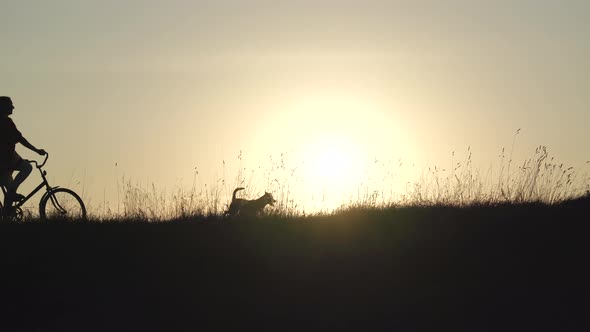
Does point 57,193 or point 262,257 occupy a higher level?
point 57,193

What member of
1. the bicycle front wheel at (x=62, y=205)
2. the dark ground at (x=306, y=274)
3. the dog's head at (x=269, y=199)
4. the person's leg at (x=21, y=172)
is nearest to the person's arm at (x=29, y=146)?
the person's leg at (x=21, y=172)

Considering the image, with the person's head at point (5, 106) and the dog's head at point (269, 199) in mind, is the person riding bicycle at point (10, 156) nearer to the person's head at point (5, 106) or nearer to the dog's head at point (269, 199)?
the person's head at point (5, 106)

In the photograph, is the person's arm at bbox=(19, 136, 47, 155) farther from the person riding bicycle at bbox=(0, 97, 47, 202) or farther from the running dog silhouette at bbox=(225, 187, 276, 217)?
the running dog silhouette at bbox=(225, 187, 276, 217)

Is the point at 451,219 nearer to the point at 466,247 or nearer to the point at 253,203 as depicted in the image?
the point at 466,247

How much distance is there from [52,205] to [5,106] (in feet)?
5.85

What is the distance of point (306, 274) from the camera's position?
11.2 metres

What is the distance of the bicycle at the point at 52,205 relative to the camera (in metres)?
13.5

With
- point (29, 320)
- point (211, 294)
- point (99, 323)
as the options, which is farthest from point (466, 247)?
point (29, 320)

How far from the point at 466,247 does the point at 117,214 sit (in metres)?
5.64

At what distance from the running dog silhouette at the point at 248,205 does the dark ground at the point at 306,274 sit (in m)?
1.14

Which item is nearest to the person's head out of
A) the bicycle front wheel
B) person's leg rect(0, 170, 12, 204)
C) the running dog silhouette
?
person's leg rect(0, 170, 12, 204)

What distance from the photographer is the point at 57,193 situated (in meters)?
13.9

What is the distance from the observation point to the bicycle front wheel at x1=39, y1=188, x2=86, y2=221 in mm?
13676

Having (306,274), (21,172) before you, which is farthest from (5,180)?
(306,274)
